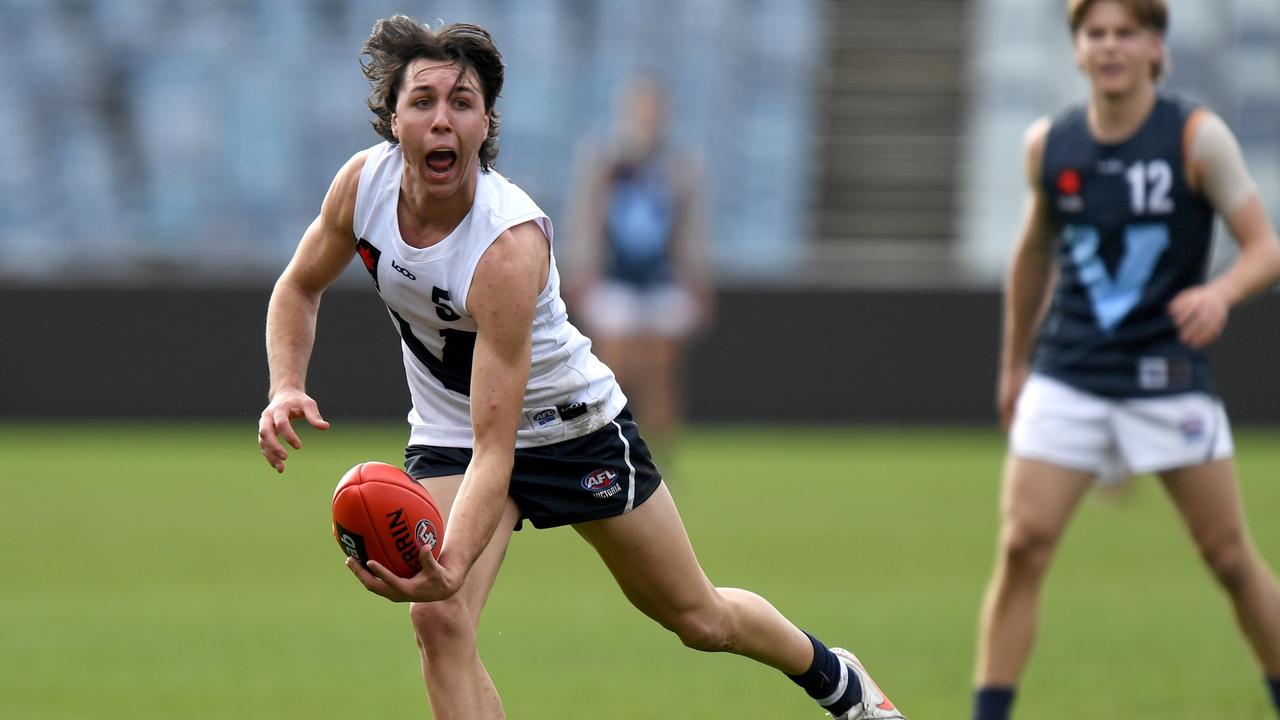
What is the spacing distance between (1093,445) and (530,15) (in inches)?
606

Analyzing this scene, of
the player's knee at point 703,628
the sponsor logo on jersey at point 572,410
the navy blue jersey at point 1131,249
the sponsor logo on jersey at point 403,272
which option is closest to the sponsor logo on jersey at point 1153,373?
the navy blue jersey at point 1131,249

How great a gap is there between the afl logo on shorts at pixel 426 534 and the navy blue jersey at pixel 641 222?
902 cm

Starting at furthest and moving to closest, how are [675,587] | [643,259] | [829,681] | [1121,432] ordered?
[643,259]
[1121,432]
[829,681]
[675,587]

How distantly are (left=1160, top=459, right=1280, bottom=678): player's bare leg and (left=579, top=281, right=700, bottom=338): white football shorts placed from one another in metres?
7.65

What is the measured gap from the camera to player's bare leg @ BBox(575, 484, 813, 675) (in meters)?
4.70

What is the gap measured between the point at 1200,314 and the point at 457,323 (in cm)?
224

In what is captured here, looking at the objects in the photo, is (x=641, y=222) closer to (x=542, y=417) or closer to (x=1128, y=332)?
(x=1128, y=332)

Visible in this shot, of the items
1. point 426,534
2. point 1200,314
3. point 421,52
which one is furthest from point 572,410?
point 1200,314

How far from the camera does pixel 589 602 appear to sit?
9.07m

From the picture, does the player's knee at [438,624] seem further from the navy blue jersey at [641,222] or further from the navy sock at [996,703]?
the navy blue jersey at [641,222]

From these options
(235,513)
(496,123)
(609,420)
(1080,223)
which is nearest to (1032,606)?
(1080,223)

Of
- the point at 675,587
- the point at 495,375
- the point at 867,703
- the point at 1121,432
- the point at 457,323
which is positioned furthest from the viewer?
the point at 1121,432

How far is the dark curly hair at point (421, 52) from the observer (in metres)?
4.18

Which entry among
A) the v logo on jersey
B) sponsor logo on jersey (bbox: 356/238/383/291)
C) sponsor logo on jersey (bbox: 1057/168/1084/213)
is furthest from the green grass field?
sponsor logo on jersey (bbox: 356/238/383/291)
